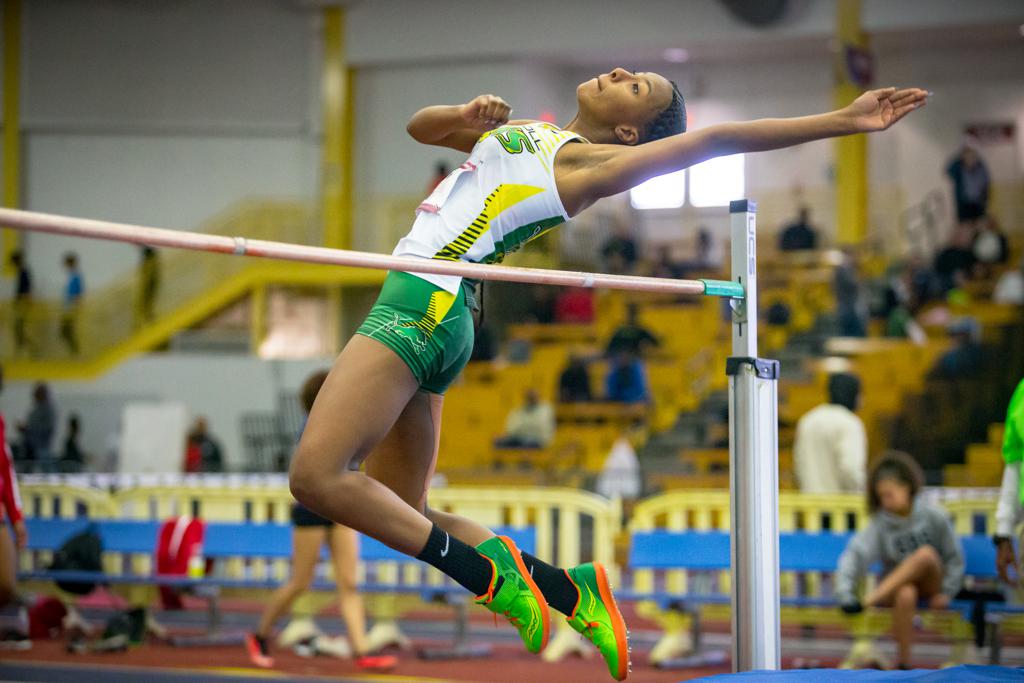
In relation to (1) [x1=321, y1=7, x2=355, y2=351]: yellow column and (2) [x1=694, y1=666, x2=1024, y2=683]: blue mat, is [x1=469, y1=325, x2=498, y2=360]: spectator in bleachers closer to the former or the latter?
(1) [x1=321, y1=7, x2=355, y2=351]: yellow column

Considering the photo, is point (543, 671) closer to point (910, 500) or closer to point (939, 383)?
point (910, 500)

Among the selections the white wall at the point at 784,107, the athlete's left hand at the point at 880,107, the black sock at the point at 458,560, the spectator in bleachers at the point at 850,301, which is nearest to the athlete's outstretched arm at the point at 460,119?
the athlete's left hand at the point at 880,107

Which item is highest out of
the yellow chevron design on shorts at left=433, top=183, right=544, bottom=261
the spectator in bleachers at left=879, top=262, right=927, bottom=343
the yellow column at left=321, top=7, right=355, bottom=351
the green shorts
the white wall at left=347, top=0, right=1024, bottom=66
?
the white wall at left=347, top=0, right=1024, bottom=66

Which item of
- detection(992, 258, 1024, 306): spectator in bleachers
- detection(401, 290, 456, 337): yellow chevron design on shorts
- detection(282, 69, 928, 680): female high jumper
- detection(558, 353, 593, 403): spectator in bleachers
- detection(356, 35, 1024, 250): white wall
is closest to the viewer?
detection(282, 69, 928, 680): female high jumper

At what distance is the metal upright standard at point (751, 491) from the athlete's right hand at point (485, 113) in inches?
28.0

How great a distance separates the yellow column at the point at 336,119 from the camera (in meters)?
17.5

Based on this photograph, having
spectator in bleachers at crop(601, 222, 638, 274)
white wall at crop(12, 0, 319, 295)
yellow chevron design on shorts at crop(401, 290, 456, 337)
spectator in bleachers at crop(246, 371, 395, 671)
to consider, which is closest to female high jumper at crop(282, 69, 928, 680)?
yellow chevron design on shorts at crop(401, 290, 456, 337)

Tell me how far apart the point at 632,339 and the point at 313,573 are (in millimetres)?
7614

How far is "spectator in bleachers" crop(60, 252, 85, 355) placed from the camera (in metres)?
17.0

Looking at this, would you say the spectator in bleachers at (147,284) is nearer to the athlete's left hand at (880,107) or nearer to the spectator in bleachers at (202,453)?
the spectator in bleachers at (202,453)

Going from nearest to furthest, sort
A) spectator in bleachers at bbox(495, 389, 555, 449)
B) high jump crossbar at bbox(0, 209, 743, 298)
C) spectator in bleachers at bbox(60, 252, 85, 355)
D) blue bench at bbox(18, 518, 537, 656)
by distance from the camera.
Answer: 1. high jump crossbar at bbox(0, 209, 743, 298)
2. blue bench at bbox(18, 518, 537, 656)
3. spectator in bleachers at bbox(495, 389, 555, 449)
4. spectator in bleachers at bbox(60, 252, 85, 355)

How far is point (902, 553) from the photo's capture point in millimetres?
5801

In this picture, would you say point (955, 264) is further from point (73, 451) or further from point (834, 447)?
point (73, 451)

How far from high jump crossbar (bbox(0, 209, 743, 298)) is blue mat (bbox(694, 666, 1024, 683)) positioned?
3.00ft
